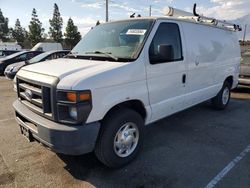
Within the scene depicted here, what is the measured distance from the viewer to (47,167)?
12.3 ft

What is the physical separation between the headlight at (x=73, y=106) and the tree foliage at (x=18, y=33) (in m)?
70.0

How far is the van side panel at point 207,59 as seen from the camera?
490 centimetres

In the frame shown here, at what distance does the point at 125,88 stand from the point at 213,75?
319 cm

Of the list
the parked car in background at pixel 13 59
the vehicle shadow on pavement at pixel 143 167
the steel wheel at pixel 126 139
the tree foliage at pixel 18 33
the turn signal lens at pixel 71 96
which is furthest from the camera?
the tree foliage at pixel 18 33

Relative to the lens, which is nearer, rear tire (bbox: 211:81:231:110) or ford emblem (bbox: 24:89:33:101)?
ford emblem (bbox: 24:89:33:101)

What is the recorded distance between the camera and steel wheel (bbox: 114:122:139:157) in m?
3.60

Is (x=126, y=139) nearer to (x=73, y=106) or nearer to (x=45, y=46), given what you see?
(x=73, y=106)

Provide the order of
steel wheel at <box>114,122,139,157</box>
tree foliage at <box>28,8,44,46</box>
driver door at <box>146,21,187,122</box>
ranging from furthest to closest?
tree foliage at <box>28,8,44,46</box>, driver door at <box>146,21,187,122</box>, steel wheel at <box>114,122,139,157</box>

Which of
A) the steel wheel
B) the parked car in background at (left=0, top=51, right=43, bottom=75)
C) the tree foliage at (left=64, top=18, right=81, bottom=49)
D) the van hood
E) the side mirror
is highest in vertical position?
the tree foliage at (left=64, top=18, right=81, bottom=49)

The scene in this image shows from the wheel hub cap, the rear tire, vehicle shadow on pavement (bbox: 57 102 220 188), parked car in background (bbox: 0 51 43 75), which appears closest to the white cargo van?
vehicle shadow on pavement (bbox: 57 102 220 188)

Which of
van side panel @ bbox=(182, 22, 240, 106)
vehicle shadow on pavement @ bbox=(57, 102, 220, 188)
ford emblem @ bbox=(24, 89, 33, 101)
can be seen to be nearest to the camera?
vehicle shadow on pavement @ bbox=(57, 102, 220, 188)

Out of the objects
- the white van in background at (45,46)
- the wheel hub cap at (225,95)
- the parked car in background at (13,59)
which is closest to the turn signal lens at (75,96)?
the wheel hub cap at (225,95)

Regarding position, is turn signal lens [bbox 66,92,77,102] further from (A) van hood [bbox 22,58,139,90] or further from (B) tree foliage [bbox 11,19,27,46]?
(B) tree foliage [bbox 11,19,27,46]

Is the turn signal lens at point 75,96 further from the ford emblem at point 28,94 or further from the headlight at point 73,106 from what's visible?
the ford emblem at point 28,94
